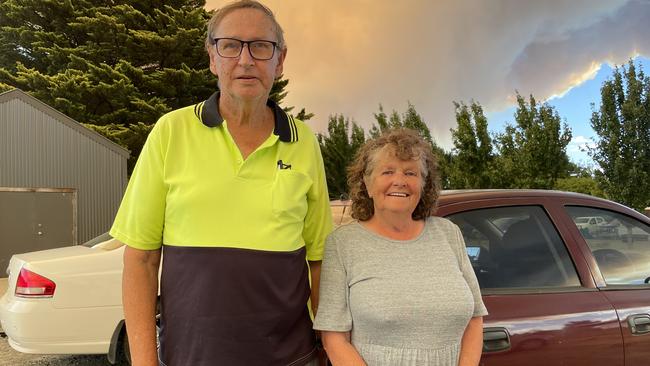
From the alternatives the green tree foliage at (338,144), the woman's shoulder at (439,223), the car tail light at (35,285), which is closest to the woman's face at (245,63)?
the woman's shoulder at (439,223)

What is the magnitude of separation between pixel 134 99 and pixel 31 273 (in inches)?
625

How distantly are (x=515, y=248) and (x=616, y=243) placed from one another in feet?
2.92

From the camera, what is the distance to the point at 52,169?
13.2 m

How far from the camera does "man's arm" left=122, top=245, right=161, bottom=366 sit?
151 cm

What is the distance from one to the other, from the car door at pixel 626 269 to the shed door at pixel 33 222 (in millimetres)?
12830

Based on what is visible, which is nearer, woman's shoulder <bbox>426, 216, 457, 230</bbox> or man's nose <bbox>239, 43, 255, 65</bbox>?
man's nose <bbox>239, 43, 255, 65</bbox>

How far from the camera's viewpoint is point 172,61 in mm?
21203

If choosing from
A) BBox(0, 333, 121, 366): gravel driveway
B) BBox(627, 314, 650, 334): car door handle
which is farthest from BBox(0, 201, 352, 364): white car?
BBox(627, 314, 650, 334): car door handle

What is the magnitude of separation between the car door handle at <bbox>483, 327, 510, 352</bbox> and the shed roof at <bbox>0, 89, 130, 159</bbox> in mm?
13563

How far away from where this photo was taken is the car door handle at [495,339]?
2.19m

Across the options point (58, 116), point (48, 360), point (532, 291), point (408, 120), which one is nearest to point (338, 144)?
point (408, 120)

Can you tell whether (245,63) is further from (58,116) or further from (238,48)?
(58,116)

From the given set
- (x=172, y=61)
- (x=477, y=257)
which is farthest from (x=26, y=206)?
(x=477, y=257)

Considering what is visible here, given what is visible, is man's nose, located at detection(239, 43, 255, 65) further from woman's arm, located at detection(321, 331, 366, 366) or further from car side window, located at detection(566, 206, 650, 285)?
car side window, located at detection(566, 206, 650, 285)
